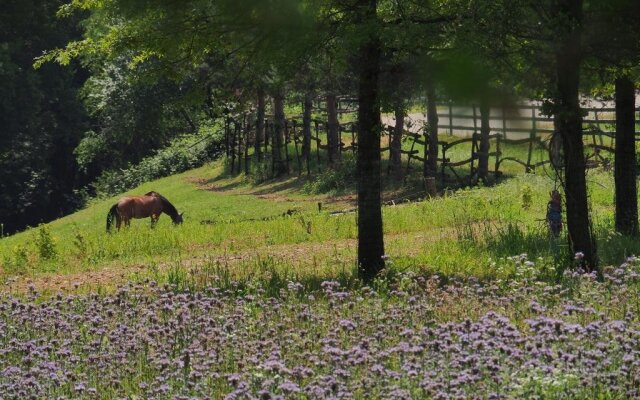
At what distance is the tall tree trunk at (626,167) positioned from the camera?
16.5 metres

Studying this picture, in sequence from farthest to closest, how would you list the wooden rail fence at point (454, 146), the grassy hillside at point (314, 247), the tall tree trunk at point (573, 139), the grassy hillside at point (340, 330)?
the wooden rail fence at point (454, 146) < the grassy hillside at point (314, 247) < the tall tree trunk at point (573, 139) < the grassy hillside at point (340, 330)

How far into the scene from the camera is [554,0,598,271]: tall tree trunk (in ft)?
39.5

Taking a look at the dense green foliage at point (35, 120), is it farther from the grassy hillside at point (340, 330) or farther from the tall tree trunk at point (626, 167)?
the tall tree trunk at point (626, 167)

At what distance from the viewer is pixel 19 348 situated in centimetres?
863

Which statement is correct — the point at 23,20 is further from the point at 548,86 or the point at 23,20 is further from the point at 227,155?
the point at 548,86

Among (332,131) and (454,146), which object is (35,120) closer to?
(332,131)

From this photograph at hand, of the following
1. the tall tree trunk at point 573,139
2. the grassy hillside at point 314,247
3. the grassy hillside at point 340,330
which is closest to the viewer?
the grassy hillside at point 340,330

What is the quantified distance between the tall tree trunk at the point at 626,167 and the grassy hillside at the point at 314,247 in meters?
0.36

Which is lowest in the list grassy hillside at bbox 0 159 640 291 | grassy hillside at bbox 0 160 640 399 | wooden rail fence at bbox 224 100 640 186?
grassy hillside at bbox 0 159 640 291

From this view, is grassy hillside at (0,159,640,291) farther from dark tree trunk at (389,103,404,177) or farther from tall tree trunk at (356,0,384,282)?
dark tree trunk at (389,103,404,177)

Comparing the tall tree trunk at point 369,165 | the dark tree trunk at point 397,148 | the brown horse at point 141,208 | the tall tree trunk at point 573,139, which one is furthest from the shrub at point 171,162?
the tall tree trunk at point 573,139

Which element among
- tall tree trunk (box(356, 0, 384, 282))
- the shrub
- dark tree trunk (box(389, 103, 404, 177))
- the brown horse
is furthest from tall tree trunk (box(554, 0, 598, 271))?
the shrub

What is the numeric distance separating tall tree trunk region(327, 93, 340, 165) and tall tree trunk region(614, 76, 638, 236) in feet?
77.9

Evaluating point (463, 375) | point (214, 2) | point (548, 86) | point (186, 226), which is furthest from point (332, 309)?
point (186, 226)
